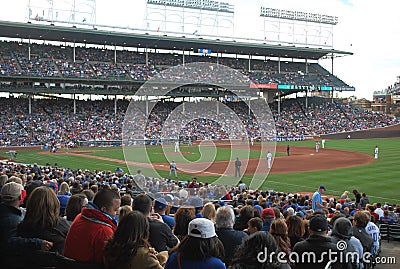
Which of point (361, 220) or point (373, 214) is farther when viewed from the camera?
point (373, 214)

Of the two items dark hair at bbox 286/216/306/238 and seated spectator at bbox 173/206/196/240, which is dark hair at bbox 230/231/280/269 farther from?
dark hair at bbox 286/216/306/238

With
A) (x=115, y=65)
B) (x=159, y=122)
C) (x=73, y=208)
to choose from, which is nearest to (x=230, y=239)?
(x=73, y=208)

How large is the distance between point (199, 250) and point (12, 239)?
7.62ft

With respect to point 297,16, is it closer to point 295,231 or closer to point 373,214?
point 373,214

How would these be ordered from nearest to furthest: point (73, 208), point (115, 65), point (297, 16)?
point (73, 208) → point (115, 65) → point (297, 16)

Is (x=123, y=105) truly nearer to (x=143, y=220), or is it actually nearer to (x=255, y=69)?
(x=255, y=69)

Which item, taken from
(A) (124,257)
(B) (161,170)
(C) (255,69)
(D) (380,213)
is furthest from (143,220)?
(C) (255,69)

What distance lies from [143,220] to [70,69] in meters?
63.5

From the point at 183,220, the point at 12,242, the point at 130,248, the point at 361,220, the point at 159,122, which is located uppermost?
the point at 159,122

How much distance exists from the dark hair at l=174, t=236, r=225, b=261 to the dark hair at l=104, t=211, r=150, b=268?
382mm

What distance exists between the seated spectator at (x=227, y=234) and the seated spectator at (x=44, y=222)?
6.61 feet

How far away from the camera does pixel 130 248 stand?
385 centimetres

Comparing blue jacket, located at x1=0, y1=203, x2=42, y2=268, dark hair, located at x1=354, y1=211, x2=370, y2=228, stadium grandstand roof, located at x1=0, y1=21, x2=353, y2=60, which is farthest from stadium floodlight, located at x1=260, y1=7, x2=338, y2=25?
blue jacket, located at x1=0, y1=203, x2=42, y2=268

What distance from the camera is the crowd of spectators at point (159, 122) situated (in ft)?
170
